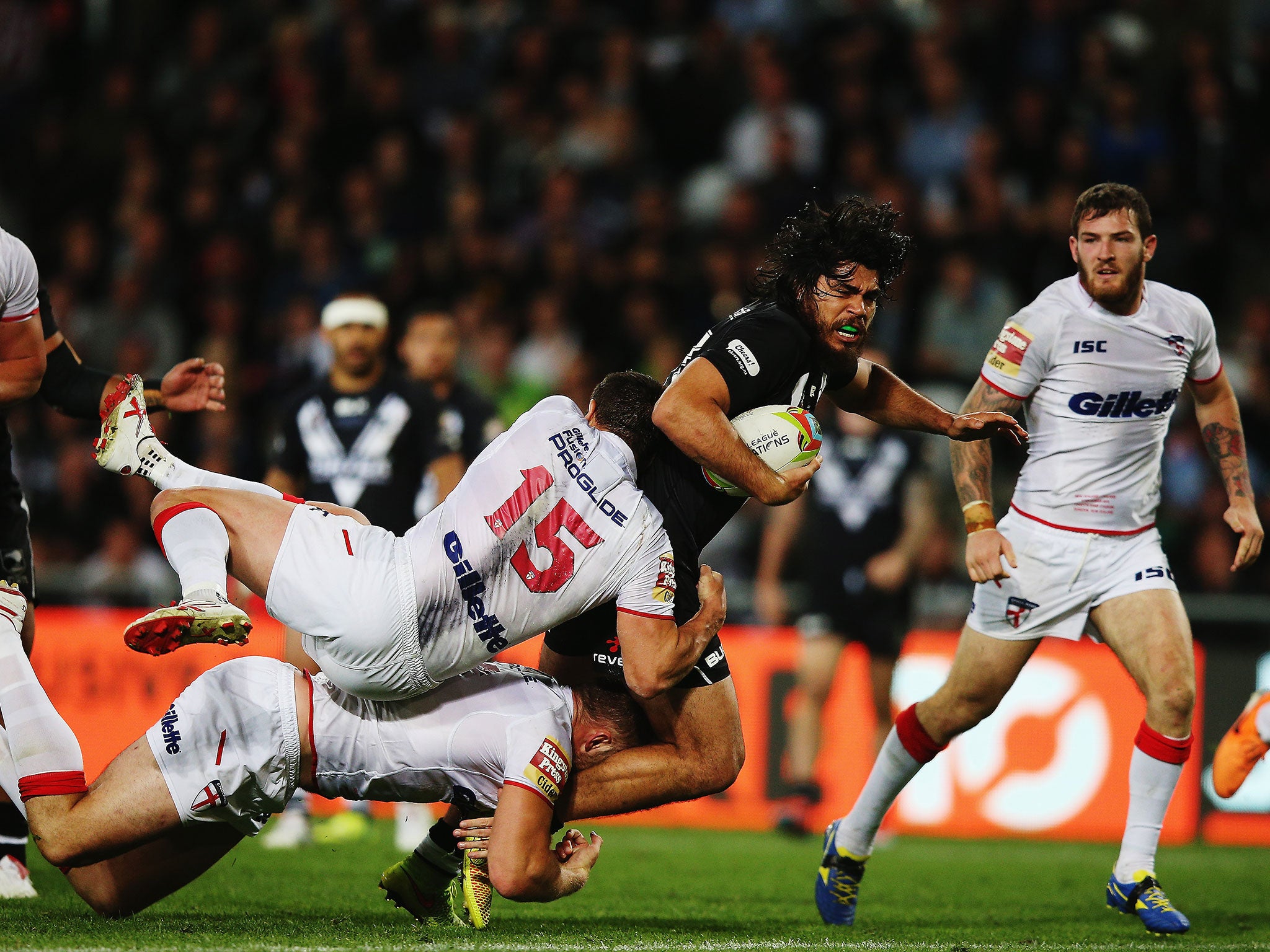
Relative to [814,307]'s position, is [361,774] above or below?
below

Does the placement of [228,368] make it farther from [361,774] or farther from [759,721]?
[361,774]

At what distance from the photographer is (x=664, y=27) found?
14.8m

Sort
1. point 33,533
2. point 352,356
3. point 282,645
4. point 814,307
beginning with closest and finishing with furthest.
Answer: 1. point 814,307
2. point 352,356
3. point 282,645
4. point 33,533

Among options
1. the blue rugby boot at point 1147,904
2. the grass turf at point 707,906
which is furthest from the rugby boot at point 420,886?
the blue rugby boot at point 1147,904

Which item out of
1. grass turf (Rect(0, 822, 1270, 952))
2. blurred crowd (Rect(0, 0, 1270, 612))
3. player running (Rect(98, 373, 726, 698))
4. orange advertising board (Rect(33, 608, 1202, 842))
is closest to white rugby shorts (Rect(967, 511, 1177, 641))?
grass turf (Rect(0, 822, 1270, 952))

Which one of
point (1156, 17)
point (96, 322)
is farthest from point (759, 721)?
point (1156, 17)

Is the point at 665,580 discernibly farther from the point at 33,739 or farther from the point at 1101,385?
the point at 1101,385

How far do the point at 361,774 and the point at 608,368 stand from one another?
7556 mm

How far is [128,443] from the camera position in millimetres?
5078

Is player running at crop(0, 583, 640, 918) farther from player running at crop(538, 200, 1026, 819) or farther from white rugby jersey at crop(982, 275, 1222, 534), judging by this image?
white rugby jersey at crop(982, 275, 1222, 534)

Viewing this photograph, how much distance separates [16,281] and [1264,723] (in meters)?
5.04

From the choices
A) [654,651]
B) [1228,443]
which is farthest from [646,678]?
[1228,443]

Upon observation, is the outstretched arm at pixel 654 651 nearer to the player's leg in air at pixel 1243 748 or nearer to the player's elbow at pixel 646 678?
the player's elbow at pixel 646 678

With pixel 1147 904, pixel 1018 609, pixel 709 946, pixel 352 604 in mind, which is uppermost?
pixel 352 604
